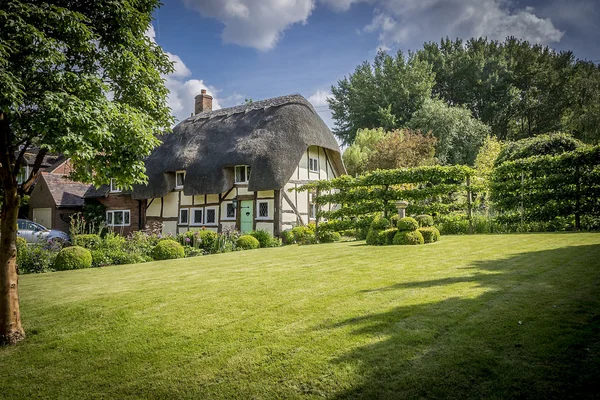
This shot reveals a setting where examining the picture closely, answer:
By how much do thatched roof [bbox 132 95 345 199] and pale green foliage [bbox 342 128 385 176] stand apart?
3.78 meters

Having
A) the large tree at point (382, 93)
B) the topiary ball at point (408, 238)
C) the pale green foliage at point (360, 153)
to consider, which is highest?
the large tree at point (382, 93)

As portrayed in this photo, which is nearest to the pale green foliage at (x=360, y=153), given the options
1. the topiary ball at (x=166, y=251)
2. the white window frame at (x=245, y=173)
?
the white window frame at (x=245, y=173)

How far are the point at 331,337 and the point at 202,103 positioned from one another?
25811mm

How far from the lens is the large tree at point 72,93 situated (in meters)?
3.56

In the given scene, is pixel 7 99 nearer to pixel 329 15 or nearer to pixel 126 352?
pixel 126 352

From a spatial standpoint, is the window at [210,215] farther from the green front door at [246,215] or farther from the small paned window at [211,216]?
the green front door at [246,215]

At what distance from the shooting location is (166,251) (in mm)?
12117

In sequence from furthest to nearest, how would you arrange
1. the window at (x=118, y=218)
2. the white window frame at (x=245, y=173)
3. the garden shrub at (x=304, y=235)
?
the window at (x=118, y=218) < the white window frame at (x=245, y=173) < the garden shrub at (x=304, y=235)

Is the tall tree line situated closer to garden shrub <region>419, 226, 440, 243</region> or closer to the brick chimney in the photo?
the brick chimney

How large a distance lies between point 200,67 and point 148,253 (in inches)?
296

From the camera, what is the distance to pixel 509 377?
2.47 meters

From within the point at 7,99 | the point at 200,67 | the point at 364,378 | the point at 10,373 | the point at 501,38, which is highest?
the point at 501,38

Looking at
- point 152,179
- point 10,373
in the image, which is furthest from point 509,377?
point 152,179

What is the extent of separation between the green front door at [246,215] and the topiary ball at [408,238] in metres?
10.4
